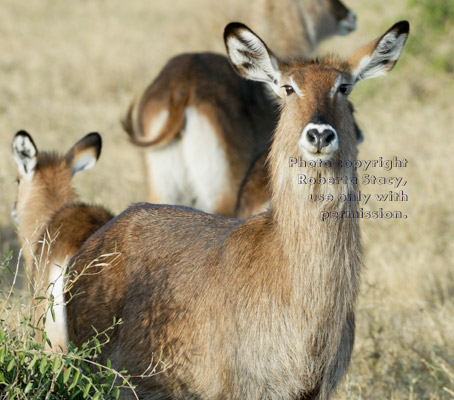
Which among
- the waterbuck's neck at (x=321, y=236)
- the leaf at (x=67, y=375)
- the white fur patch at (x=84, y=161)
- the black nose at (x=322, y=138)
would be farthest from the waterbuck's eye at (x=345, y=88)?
the white fur patch at (x=84, y=161)

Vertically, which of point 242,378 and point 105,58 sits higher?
point 105,58

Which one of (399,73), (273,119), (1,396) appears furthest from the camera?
(399,73)

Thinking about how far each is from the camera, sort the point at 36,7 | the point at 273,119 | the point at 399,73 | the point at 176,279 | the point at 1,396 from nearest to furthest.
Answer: the point at 1,396 → the point at 176,279 → the point at 273,119 → the point at 399,73 → the point at 36,7

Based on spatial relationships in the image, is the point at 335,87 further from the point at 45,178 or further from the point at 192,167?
the point at 192,167

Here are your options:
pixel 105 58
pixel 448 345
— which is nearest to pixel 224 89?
pixel 448 345

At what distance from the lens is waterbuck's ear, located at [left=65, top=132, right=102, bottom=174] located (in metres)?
5.75

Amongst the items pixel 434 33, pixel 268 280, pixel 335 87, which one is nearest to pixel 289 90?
pixel 335 87

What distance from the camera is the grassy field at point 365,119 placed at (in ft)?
16.5

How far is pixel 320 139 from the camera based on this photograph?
3246 millimetres

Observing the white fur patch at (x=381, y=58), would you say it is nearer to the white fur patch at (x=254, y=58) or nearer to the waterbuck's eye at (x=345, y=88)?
the waterbuck's eye at (x=345, y=88)

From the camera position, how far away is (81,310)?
13.1 feet

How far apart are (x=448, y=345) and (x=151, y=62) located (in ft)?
28.1

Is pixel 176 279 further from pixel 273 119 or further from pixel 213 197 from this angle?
pixel 273 119

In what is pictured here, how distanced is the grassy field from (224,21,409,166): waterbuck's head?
1.33 metres
